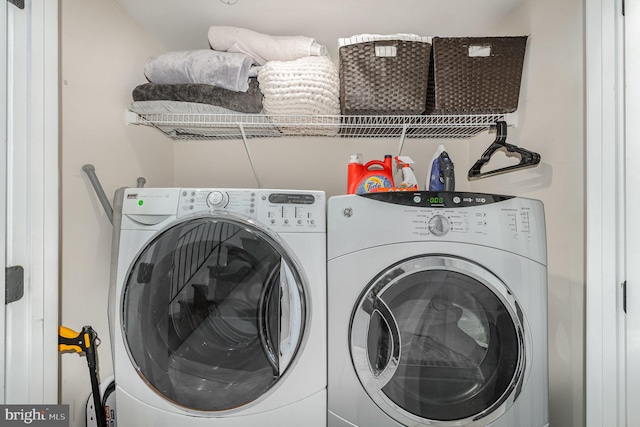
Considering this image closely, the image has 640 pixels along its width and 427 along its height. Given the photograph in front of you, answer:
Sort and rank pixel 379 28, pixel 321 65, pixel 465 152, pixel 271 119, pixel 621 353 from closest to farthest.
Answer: pixel 621 353 < pixel 321 65 < pixel 271 119 < pixel 379 28 < pixel 465 152

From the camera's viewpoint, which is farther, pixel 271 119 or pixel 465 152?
pixel 465 152

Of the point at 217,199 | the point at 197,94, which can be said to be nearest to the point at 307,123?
the point at 197,94

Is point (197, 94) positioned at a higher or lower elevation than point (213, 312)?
higher

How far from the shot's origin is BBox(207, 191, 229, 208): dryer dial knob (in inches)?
41.7

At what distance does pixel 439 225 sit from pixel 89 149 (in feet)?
4.64

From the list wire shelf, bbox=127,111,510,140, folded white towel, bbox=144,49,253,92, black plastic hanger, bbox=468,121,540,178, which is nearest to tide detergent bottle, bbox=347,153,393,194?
wire shelf, bbox=127,111,510,140

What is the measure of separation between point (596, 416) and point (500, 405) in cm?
38

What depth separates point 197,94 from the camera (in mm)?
1352

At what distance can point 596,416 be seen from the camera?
105cm

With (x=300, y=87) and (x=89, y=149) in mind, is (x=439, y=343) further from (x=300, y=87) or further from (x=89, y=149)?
(x=89, y=149)

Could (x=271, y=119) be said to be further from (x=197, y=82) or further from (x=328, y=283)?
(x=328, y=283)

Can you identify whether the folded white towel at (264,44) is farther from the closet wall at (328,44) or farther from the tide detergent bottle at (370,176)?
the tide detergent bottle at (370,176)

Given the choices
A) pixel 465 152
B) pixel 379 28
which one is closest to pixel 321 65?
pixel 379 28

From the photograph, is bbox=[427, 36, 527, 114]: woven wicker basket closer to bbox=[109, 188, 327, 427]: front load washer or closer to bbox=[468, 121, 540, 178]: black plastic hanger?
bbox=[468, 121, 540, 178]: black plastic hanger
